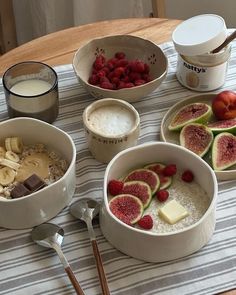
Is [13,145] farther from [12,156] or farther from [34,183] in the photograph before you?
[34,183]

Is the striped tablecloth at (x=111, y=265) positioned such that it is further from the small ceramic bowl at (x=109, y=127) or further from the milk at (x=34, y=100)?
the milk at (x=34, y=100)

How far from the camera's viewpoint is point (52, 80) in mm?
1206

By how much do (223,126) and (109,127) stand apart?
24 cm

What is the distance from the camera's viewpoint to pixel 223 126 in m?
1.17

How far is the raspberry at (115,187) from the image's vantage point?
100 cm

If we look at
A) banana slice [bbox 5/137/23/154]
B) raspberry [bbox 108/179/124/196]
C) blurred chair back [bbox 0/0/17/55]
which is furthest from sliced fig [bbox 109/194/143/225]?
blurred chair back [bbox 0/0/17/55]

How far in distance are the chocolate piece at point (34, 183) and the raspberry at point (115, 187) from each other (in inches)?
4.7

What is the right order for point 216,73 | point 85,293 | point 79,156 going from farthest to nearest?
point 216,73 < point 79,156 < point 85,293

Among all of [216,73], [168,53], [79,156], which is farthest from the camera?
[168,53]

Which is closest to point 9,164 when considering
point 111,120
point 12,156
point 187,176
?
point 12,156

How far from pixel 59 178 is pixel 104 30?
1.79 ft

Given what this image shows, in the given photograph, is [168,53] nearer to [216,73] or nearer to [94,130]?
[216,73]

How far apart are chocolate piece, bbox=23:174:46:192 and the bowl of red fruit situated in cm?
29

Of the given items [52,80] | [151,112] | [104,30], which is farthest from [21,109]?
[104,30]
